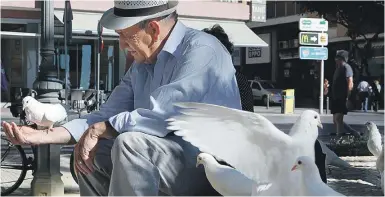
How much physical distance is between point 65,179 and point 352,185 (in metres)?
2.99

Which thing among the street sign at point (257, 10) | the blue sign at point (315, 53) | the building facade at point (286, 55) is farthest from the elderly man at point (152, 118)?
the building facade at point (286, 55)

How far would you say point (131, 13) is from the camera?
2.06m

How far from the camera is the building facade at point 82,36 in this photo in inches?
843

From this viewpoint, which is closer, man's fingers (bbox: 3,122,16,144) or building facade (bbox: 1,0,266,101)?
man's fingers (bbox: 3,122,16,144)

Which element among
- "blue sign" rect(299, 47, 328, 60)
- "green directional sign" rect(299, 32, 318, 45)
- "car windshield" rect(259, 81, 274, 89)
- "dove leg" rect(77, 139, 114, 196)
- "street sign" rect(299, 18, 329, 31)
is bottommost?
"car windshield" rect(259, 81, 274, 89)

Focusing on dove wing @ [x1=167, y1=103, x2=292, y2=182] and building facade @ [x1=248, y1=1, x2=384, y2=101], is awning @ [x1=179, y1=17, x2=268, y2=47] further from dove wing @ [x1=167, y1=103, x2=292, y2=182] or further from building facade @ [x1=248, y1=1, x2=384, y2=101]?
dove wing @ [x1=167, y1=103, x2=292, y2=182]

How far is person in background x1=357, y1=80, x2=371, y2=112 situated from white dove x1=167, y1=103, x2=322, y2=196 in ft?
84.7

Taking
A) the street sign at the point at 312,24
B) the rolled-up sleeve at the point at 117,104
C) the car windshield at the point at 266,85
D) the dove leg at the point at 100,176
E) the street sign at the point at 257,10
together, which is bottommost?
the car windshield at the point at 266,85

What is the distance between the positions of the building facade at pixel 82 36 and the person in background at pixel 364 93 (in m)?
5.74

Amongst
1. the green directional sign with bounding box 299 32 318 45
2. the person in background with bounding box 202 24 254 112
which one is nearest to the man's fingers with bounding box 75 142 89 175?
the person in background with bounding box 202 24 254 112

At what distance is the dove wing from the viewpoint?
1.91 meters

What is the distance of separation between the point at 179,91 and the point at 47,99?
173 inches

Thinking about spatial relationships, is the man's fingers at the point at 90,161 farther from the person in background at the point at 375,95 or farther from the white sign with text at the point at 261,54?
the white sign with text at the point at 261,54

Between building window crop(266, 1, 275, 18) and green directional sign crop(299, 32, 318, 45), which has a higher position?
building window crop(266, 1, 275, 18)
